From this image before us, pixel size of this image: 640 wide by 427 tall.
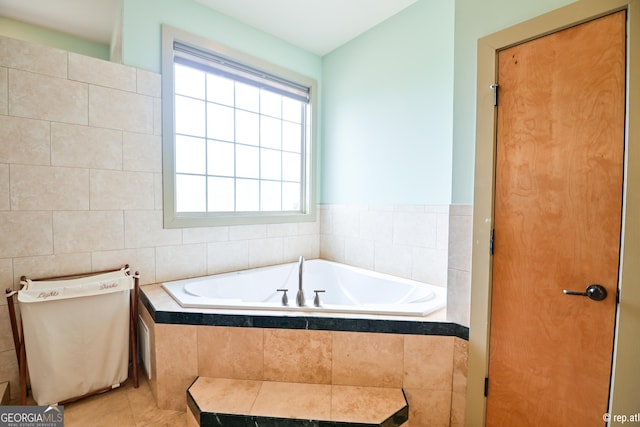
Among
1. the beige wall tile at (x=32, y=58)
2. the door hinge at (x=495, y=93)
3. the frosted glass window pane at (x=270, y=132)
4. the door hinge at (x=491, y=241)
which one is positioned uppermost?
the beige wall tile at (x=32, y=58)

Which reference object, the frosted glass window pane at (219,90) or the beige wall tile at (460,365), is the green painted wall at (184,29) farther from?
the beige wall tile at (460,365)

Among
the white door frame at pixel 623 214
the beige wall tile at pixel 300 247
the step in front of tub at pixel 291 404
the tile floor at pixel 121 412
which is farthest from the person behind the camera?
the beige wall tile at pixel 300 247

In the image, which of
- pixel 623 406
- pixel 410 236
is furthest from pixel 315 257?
pixel 623 406

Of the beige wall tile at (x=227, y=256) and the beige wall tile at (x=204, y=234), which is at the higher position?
the beige wall tile at (x=204, y=234)

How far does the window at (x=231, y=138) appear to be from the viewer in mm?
2277

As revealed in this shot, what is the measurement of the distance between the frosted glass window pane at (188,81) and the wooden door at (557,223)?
86.4 inches

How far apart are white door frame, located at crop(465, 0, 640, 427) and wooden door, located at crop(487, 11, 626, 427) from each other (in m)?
0.03

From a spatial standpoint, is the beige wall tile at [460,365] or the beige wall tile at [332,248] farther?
the beige wall tile at [332,248]

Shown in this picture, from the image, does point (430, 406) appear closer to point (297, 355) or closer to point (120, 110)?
point (297, 355)

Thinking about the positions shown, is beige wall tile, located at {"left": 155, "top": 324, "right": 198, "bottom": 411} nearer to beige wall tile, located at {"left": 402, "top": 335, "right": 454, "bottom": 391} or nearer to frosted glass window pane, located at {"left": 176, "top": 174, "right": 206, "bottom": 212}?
frosted glass window pane, located at {"left": 176, "top": 174, "right": 206, "bottom": 212}

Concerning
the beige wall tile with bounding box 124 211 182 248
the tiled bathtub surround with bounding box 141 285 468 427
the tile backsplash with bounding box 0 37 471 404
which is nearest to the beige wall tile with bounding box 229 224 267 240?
the tile backsplash with bounding box 0 37 471 404

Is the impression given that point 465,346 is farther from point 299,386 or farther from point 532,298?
point 299,386

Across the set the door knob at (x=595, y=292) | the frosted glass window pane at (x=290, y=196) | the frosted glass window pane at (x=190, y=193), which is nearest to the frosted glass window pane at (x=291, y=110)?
the frosted glass window pane at (x=290, y=196)

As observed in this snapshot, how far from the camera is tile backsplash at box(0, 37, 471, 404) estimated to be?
1708mm
